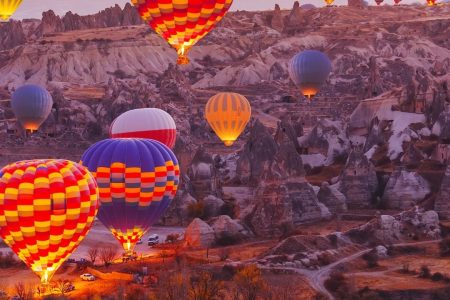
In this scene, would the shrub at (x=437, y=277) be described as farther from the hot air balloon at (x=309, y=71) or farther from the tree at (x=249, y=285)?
the hot air balloon at (x=309, y=71)

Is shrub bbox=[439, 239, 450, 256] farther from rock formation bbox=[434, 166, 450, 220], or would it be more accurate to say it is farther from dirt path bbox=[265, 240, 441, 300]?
rock formation bbox=[434, 166, 450, 220]

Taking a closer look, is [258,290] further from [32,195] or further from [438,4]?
[438,4]

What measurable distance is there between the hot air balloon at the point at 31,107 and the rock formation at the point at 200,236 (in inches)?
1551

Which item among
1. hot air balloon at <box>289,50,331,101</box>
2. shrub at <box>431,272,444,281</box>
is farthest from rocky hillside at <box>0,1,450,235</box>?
shrub at <box>431,272,444,281</box>

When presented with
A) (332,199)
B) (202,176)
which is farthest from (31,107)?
(332,199)

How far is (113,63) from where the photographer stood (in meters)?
126

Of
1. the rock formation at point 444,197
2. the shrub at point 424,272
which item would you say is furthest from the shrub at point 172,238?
the rock formation at point 444,197

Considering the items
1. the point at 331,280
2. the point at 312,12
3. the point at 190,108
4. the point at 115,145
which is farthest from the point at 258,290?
the point at 312,12

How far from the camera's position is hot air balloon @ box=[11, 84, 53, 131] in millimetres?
70562

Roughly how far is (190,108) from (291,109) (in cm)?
1160

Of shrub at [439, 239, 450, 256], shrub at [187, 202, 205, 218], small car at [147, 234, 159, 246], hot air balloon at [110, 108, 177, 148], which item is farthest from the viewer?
hot air balloon at [110, 108, 177, 148]

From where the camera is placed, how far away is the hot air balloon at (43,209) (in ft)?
82.5

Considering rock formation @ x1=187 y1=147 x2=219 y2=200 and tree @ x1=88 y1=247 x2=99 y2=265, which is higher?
rock formation @ x1=187 y1=147 x2=219 y2=200

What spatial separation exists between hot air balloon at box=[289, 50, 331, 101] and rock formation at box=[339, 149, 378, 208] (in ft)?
79.8
